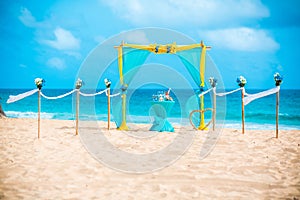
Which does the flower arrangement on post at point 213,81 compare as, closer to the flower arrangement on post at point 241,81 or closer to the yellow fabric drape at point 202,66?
the yellow fabric drape at point 202,66

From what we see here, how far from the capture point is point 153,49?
10.2 metres

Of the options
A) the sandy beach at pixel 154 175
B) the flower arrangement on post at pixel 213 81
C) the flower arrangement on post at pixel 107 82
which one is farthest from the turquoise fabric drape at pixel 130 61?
the sandy beach at pixel 154 175

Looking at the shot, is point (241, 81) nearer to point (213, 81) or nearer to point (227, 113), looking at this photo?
point (213, 81)

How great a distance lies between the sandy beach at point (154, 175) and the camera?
4.07 metres

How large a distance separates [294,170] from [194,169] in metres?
1.76

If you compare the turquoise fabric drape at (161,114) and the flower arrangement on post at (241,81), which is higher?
the flower arrangement on post at (241,81)

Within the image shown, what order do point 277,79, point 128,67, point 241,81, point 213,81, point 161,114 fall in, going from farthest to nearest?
point 128,67, point 213,81, point 161,114, point 241,81, point 277,79

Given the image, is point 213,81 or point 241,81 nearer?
point 241,81

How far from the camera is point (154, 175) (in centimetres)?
495

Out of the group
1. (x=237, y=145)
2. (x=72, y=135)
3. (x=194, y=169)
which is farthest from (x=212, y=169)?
(x=72, y=135)

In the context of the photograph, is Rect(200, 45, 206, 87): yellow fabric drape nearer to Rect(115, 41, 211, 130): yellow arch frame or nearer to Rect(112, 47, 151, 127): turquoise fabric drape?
Rect(115, 41, 211, 130): yellow arch frame

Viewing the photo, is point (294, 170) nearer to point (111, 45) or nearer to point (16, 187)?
point (16, 187)

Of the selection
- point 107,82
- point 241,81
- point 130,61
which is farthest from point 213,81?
point 107,82

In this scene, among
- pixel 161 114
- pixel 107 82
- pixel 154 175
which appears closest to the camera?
pixel 154 175
